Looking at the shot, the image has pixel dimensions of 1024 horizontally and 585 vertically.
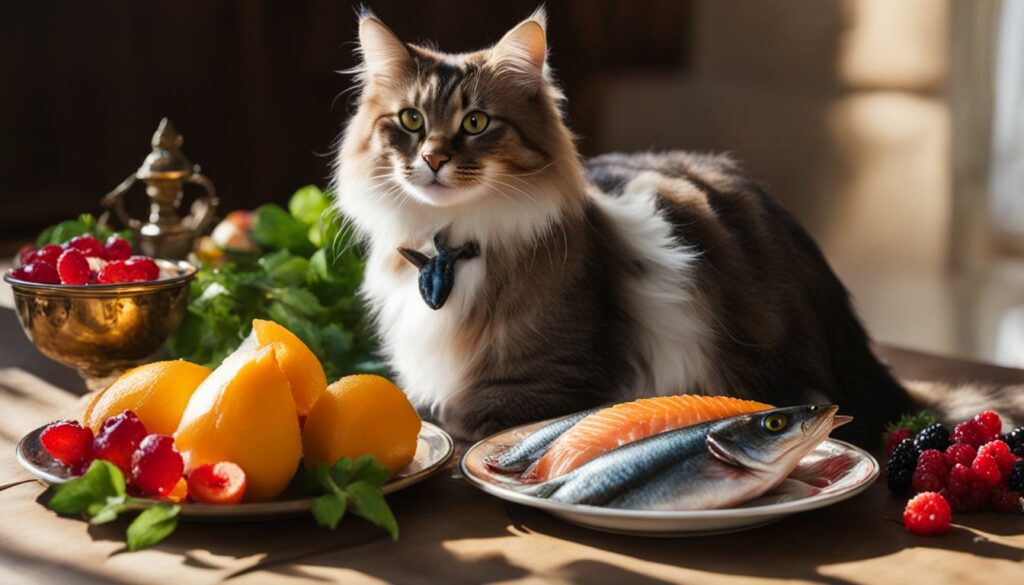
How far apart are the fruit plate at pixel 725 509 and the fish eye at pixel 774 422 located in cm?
8

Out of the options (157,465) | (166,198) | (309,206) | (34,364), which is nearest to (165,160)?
(166,198)

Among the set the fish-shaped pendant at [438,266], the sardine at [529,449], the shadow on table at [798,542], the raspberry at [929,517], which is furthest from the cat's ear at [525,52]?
the raspberry at [929,517]

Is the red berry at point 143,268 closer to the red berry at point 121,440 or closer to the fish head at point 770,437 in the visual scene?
the red berry at point 121,440

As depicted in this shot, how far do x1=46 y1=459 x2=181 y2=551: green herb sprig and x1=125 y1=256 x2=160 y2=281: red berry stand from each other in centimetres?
59

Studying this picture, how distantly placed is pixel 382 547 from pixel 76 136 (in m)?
3.76

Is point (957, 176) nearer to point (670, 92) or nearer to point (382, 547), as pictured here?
point (670, 92)

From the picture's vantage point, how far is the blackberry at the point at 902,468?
1328 millimetres

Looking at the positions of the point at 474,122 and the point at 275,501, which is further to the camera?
the point at 474,122

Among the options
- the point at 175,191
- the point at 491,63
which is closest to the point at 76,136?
the point at 175,191

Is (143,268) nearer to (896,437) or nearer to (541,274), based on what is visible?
(541,274)

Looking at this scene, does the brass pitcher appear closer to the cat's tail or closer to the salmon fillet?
the salmon fillet

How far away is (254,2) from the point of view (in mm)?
4809

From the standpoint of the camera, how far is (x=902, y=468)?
1335mm

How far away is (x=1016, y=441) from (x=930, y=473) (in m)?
0.15
